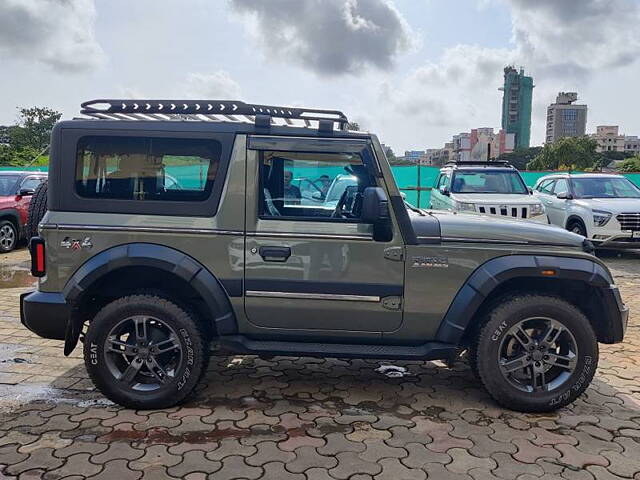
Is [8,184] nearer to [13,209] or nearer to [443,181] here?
[13,209]

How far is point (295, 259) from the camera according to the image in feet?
11.8

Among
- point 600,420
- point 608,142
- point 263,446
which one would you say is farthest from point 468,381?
point 608,142

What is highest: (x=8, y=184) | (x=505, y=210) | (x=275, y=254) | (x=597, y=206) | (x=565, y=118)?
(x=565, y=118)

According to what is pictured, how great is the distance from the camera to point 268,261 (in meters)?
3.60

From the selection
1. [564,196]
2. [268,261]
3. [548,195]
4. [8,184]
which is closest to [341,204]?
[268,261]

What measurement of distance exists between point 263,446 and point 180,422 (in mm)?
660

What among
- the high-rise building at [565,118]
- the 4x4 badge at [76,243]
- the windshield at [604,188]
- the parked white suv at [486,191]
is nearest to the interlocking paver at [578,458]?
the 4x4 badge at [76,243]

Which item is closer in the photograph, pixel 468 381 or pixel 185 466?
pixel 185 466

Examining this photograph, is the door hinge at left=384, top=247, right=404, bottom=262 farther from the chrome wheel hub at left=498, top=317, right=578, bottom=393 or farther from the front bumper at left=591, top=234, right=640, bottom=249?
the front bumper at left=591, top=234, right=640, bottom=249

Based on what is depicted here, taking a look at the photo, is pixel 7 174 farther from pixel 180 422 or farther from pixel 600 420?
pixel 600 420

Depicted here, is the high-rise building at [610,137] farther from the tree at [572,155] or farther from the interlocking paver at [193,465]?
the interlocking paver at [193,465]

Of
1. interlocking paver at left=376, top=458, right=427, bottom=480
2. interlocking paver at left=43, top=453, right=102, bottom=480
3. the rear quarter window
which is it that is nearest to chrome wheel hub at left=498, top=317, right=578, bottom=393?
interlocking paver at left=376, top=458, right=427, bottom=480

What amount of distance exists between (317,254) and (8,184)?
10.3 meters

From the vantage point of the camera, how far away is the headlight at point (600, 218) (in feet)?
32.8
